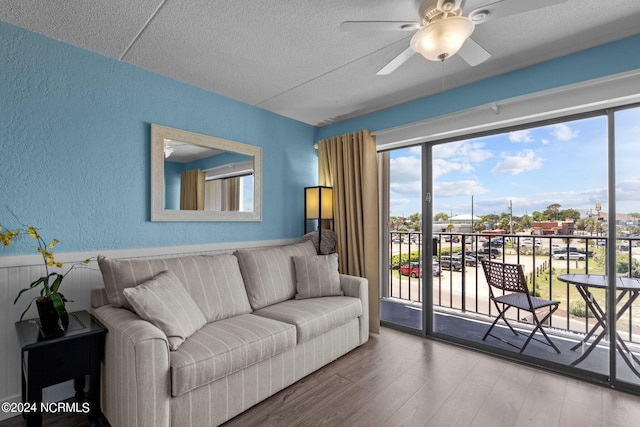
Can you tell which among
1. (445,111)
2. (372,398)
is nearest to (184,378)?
(372,398)

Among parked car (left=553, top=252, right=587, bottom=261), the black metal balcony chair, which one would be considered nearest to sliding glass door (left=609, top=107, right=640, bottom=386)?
the black metal balcony chair

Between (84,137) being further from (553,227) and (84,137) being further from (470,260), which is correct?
(553,227)

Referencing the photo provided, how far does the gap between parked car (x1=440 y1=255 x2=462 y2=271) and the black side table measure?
362cm

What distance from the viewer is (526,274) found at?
11.0 feet

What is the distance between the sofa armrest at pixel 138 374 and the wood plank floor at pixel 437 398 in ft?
1.56

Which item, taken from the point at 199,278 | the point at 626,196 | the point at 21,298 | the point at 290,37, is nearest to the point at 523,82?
the point at 626,196

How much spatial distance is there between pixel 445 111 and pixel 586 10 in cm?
117

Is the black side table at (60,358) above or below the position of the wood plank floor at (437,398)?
above

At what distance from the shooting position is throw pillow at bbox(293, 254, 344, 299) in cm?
284

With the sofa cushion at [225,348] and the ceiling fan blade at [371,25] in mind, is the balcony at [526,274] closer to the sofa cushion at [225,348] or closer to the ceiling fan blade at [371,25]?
the sofa cushion at [225,348]

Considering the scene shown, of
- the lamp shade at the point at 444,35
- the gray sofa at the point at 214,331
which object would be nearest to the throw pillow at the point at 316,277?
the gray sofa at the point at 214,331

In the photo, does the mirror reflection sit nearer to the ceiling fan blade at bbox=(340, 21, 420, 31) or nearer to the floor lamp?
the floor lamp

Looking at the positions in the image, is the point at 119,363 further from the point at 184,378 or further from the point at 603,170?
the point at 603,170

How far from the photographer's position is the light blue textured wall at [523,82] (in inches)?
80.5
